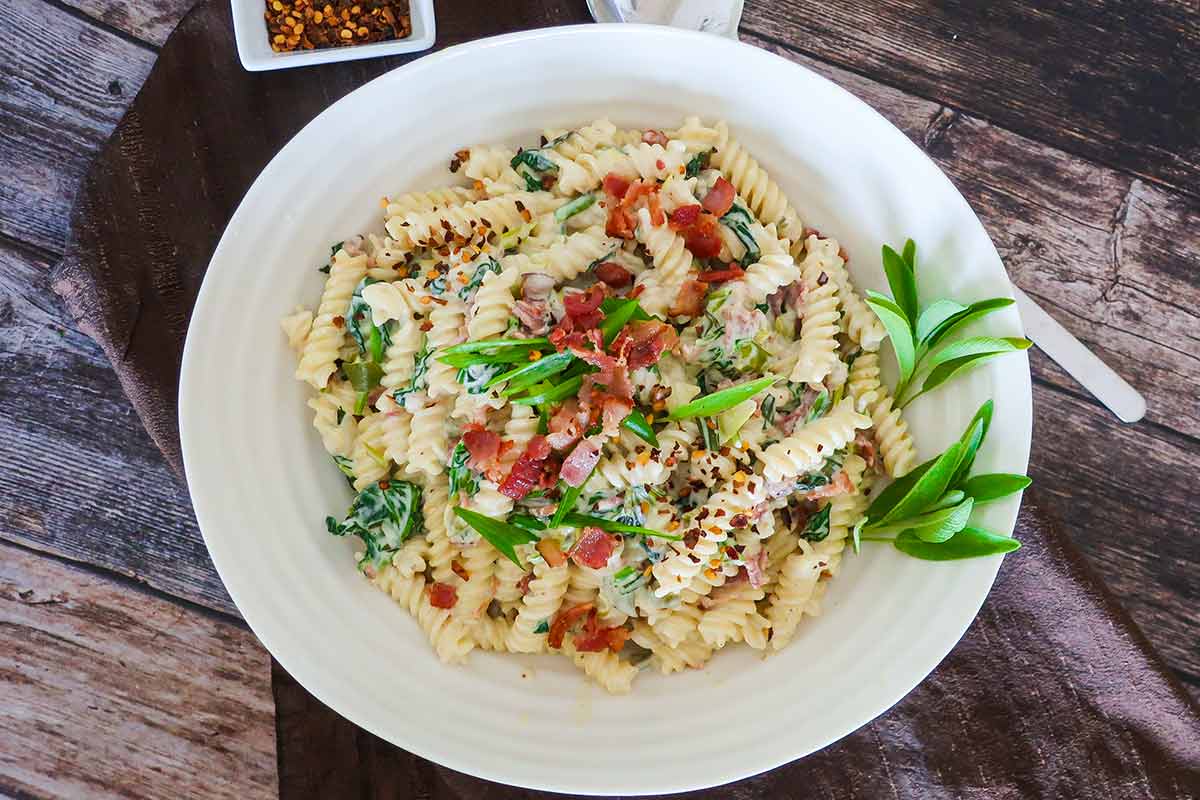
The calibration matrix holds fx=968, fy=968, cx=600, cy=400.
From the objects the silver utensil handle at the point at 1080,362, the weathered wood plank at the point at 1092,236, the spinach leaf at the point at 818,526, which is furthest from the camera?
the weathered wood plank at the point at 1092,236

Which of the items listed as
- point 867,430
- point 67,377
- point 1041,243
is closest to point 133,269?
point 67,377

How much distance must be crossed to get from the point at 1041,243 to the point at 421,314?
215cm

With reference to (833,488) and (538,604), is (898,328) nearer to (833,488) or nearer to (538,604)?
(833,488)

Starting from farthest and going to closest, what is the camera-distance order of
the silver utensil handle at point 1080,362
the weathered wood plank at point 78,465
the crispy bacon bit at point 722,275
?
1. the weathered wood plank at point 78,465
2. the silver utensil handle at point 1080,362
3. the crispy bacon bit at point 722,275

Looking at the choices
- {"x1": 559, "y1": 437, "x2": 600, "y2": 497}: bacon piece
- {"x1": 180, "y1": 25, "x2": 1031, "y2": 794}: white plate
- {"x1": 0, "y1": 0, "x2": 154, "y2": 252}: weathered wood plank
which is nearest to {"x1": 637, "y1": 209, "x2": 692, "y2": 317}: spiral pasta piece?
{"x1": 559, "y1": 437, "x2": 600, "y2": 497}: bacon piece

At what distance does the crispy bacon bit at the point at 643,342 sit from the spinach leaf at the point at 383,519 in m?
0.75

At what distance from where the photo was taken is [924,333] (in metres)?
2.59

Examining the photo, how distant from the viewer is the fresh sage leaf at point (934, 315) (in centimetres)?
249

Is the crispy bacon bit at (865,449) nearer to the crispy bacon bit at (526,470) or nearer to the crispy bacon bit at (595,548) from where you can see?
the crispy bacon bit at (595,548)

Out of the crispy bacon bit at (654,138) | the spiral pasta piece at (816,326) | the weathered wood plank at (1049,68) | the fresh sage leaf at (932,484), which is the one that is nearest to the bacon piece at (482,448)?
the spiral pasta piece at (816,326)

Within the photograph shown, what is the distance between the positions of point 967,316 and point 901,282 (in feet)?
0.63

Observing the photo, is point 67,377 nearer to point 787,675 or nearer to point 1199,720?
point 787,675

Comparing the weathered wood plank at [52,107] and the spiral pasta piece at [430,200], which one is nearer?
the spiral pasta piece at [430,200]

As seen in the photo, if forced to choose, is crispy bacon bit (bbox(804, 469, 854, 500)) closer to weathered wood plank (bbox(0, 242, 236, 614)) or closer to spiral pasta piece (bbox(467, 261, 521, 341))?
spiral pasta piece (bbox(467, 261, 521, 341))
